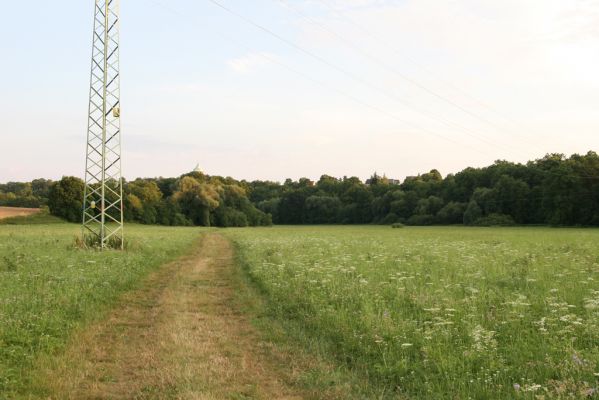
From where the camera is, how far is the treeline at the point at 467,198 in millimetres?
92750

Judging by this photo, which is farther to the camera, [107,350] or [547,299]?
[547,299]

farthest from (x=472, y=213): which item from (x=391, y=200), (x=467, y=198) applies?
(x=391, y=200)

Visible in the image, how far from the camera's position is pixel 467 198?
12119 centimetres

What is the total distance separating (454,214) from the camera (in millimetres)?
116688

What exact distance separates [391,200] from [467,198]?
940 inches

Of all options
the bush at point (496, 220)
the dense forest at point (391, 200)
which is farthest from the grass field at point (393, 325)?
the bush at point (496, 220)

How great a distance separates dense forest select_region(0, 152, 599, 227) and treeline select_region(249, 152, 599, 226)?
18 centimetres

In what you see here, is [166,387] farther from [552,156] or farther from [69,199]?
[552,156]

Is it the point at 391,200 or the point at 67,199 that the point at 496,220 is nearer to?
the point at 391,200

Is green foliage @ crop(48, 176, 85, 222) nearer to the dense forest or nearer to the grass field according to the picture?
the dense forest

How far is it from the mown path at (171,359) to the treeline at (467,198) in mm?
96137

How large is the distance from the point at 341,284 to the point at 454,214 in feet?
358

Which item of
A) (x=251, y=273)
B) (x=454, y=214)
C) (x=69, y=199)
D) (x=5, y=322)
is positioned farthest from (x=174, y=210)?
(x=5, y=322)

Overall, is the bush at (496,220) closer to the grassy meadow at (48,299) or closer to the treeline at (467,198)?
the treeline at (467,198)
